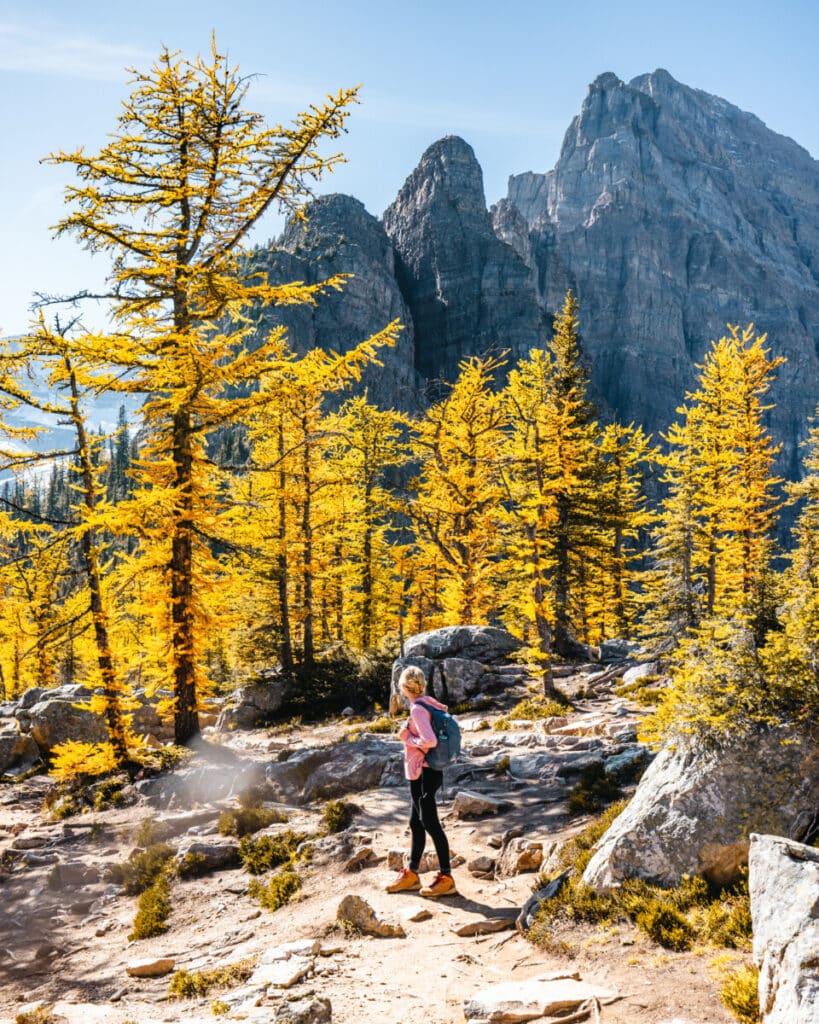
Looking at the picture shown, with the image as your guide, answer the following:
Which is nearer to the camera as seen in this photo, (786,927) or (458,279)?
(786,927)

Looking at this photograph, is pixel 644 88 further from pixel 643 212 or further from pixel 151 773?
pixel 151 773

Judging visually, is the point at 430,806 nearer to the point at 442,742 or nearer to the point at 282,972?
the point at 442,742

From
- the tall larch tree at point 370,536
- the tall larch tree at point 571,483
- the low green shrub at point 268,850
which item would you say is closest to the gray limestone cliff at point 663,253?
the tall larch tree at point 370,536

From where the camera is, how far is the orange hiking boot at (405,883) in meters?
6.95

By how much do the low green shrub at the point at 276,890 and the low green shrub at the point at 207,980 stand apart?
1.73 meters

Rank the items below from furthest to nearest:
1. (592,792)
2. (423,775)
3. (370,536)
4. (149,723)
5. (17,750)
A: 1. (370,536)
2. (17,750)
3. (149,723)
4. (592,792)
5. (423,775)

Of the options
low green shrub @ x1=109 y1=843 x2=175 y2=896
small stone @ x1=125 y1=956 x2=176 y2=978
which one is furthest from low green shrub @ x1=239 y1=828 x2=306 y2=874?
small stone @ x1=125 y1=956 x2=176 y2=978

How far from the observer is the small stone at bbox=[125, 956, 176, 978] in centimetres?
646

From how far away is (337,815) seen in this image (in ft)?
31.8

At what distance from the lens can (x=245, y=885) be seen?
848 centimetres

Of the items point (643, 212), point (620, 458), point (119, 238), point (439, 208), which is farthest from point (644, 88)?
point (119, 238)

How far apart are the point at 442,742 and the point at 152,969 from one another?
12.6 feet

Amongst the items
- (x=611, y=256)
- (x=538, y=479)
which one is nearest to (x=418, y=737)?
(x=538, y=479)

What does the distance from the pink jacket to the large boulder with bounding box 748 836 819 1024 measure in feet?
10.3
